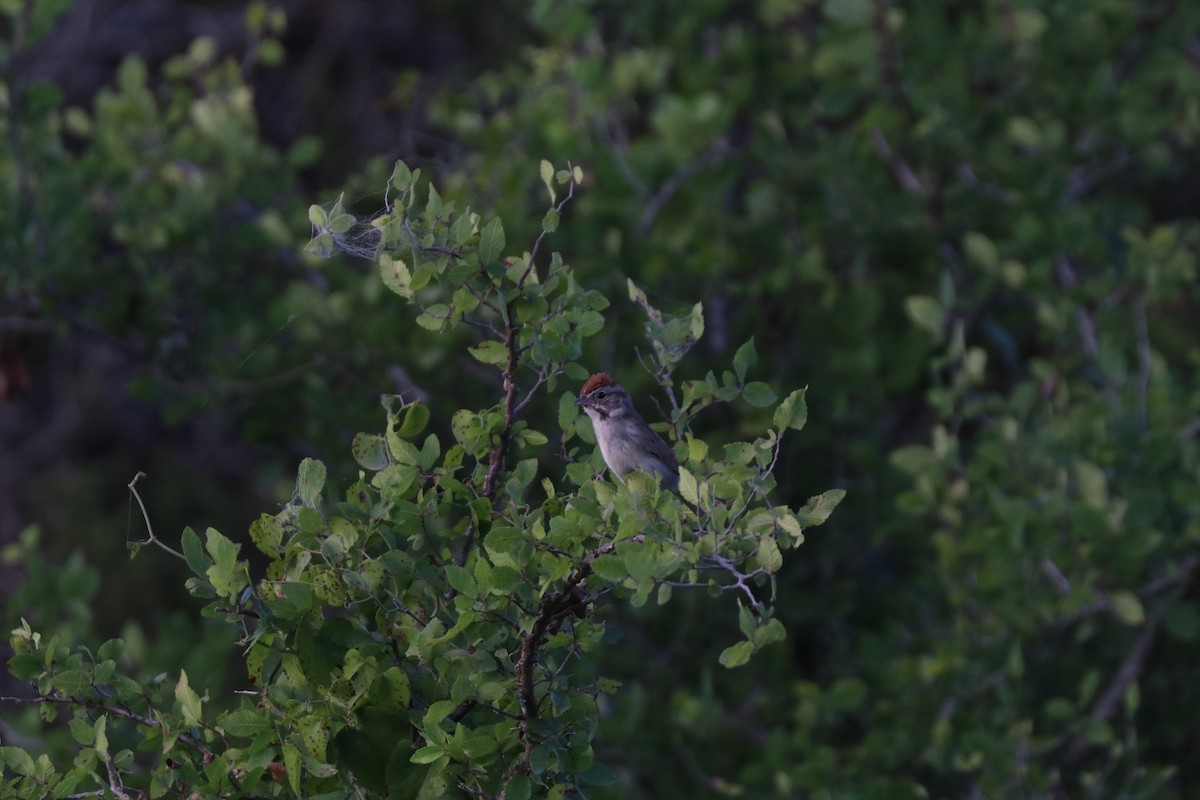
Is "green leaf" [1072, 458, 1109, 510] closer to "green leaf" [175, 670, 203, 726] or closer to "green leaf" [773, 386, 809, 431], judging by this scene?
"green leaf" [773, 386, 809, 431]

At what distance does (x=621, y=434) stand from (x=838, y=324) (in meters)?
1.91

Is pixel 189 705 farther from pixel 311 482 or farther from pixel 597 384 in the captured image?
pixel 597 384

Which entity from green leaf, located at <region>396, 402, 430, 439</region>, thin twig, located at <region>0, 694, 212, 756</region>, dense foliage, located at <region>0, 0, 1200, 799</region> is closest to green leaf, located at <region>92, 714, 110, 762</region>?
thin twig, located at <region>0, 694, 212, 756</region>

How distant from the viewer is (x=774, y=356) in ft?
24.1

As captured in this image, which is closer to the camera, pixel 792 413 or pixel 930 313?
pixel 792 413

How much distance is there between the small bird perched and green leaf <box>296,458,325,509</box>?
2.18 metres

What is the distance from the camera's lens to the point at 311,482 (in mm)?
3301

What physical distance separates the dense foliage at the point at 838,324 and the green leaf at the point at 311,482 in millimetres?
2421

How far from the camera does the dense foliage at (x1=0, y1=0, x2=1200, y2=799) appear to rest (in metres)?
6.07

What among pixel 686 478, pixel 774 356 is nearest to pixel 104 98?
pixel 774 356

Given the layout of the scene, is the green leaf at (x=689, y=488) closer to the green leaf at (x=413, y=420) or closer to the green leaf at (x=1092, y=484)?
the green leaf at (x=413, y=420)

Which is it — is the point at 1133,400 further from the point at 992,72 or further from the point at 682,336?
the point at 682,336

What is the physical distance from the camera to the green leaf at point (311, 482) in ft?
10.8

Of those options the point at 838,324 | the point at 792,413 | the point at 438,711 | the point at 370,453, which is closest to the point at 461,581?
the point at 438,711
